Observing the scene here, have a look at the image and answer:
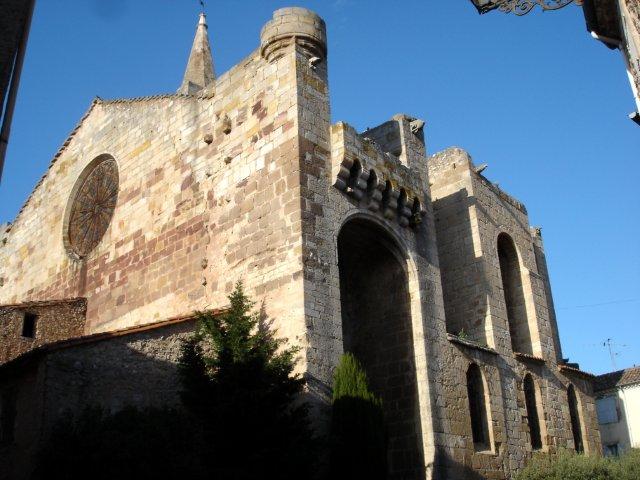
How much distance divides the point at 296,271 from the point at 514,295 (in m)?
9.19

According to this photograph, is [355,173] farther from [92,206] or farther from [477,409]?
[92,206]

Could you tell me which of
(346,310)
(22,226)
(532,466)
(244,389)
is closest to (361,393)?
(244,389)

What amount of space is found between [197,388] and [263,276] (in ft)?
9.34

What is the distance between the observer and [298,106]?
13969 mm

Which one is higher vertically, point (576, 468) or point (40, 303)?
point (40, 303)

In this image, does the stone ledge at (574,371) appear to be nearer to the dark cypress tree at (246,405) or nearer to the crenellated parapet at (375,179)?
the crenellated parapet at (375,179)

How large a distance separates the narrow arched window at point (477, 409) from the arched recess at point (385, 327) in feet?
5.77

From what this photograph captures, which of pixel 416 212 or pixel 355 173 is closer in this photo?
pixel 355 173

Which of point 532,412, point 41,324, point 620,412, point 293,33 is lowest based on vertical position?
point 532,412

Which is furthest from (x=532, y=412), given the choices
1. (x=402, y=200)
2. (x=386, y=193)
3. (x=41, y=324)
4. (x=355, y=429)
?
(x=41, y=324)

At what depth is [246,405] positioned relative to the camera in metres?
10.7

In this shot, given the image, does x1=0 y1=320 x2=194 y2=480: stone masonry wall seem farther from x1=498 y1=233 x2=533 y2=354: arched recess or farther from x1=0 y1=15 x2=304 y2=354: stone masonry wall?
x1=498 y1=233 x2=533 y2=354: arched recess

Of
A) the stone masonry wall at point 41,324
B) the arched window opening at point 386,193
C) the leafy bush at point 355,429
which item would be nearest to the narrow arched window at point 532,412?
the arched window opening at point 386,193

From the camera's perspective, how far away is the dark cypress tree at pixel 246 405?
1032 centimetres
